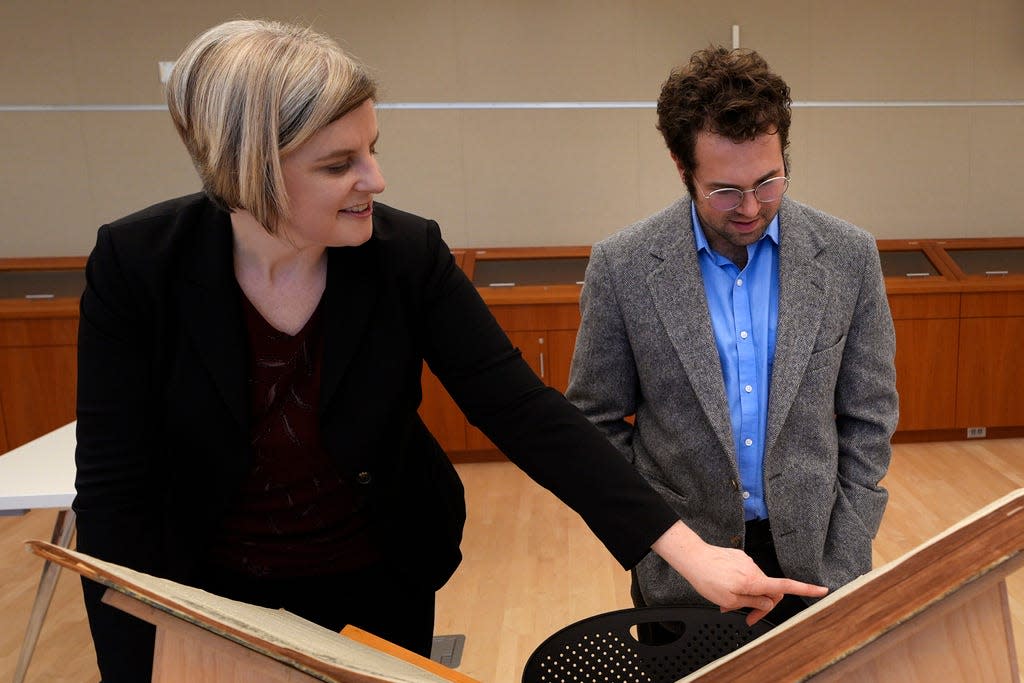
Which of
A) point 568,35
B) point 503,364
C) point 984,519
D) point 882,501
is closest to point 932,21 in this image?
point 568,35

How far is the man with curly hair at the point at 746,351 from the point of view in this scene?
4.69 feet

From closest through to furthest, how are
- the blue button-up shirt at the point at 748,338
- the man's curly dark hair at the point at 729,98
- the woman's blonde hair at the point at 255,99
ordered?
the woman's blonde hair at the point at 255,99
the man's curly dark hair at the point at 729,98
the blue button-up shirt at the point at 748,338

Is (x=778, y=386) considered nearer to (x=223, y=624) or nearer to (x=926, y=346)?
(x=223, y=624)

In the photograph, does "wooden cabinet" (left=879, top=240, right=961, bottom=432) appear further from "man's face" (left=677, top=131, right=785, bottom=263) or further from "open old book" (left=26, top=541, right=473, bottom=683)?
"open old book" (left=26, top=541, right=473, bottom=683)

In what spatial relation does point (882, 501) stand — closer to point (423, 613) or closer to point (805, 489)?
point (805, 489)

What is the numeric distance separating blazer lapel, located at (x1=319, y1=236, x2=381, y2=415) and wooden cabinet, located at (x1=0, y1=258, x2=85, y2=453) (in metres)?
4.02

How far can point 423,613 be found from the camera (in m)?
1.36

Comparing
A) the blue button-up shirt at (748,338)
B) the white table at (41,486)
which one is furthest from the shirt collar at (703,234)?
the white table at (41,486)

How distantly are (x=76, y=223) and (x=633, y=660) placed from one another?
5155 mm

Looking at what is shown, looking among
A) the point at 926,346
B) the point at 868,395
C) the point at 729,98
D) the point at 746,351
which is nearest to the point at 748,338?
the point at 746,351

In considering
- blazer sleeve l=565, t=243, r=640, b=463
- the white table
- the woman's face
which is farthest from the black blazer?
the white table

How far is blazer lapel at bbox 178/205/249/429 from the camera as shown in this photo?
3.74 feet

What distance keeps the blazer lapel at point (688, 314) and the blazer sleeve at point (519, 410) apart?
0.32 metres

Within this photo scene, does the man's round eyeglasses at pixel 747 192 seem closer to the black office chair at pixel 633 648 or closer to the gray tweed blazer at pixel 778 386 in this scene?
the gray tweed blazer at pixel 778 386
